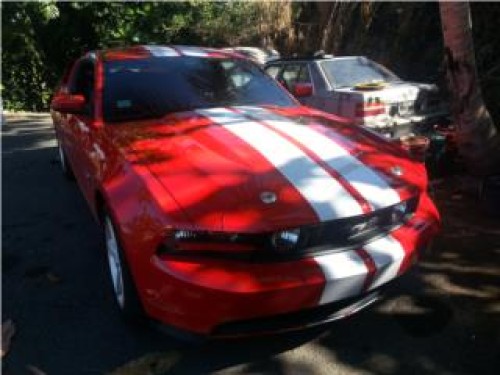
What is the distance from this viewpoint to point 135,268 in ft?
9.95

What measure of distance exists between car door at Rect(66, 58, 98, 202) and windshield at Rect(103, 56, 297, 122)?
200mm

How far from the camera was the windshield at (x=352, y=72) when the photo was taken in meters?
7.96

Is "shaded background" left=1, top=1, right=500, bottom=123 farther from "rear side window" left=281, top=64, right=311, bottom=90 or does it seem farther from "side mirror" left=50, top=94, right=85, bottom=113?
"side mirror" left=50, top=94, right=85, bottom=113

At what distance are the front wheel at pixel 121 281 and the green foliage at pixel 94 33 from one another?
12.3 metres

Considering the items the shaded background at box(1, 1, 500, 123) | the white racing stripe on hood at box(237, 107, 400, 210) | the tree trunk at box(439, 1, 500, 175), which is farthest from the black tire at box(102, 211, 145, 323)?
the shaded background at box(1, 1, 500, 123)

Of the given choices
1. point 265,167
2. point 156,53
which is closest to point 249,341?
point 265,167

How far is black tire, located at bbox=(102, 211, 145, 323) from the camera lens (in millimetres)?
3238

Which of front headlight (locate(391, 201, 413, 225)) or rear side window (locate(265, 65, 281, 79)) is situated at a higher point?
front headlight (locate(391, 201, 413, 225))

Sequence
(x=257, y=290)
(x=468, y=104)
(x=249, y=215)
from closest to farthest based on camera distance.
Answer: (x=257, y=290)
(x=249, y=215)
(x=468, y=104)

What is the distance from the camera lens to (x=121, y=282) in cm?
340

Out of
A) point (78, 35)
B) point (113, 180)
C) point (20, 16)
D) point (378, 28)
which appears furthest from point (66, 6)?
point (113, 180)

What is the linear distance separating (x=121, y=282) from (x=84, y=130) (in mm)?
1581

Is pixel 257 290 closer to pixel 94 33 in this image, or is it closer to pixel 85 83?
pixel 85 83

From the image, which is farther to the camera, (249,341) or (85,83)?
(85,83)
